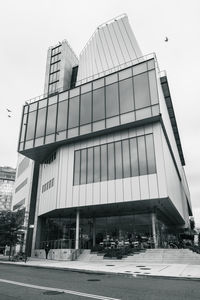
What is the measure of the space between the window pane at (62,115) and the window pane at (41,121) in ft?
7.63

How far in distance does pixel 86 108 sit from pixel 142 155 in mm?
9000

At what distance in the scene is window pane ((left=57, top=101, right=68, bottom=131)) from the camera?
2957cm

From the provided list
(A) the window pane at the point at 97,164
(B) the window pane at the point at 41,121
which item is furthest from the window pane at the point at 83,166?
(B) the window pane at the point at 41,121

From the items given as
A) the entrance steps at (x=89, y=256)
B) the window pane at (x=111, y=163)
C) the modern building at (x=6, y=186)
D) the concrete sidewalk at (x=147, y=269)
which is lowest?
the concrete sidewalk at (x=147, y=269)

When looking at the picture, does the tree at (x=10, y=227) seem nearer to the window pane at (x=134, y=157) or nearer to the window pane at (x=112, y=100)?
the window pane at (x=134, y=157)

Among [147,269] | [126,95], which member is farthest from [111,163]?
[147,269]

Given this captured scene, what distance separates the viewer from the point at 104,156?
26.8 metres

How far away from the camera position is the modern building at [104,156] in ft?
80.1

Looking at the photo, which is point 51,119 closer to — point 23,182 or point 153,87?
point 153,87

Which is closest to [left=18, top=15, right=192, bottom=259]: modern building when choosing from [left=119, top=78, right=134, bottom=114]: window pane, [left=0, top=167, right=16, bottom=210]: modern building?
[left=119, top=78, right=134, bottom=114]: window pane

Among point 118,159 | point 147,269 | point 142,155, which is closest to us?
point 147,269

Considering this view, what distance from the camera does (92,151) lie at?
27.8 metres

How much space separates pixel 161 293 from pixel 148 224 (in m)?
19.6

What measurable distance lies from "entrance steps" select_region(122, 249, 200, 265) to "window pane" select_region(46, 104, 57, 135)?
17.0m
